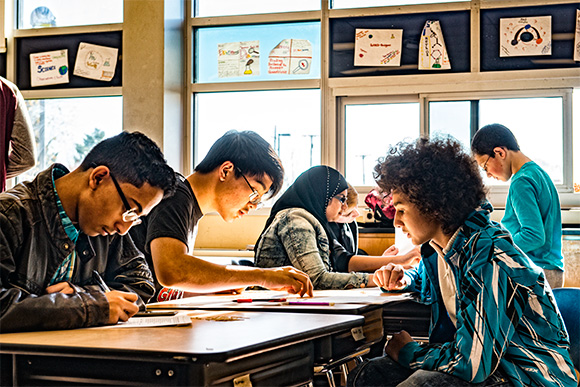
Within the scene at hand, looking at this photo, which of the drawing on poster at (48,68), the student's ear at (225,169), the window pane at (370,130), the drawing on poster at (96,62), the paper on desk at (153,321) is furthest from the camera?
the drawing on poster at (48,68)

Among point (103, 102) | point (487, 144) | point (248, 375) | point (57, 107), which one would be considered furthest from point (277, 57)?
point (248, 375)

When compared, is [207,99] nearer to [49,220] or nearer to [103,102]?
[103,102]

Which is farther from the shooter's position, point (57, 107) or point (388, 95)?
point (57, 107)

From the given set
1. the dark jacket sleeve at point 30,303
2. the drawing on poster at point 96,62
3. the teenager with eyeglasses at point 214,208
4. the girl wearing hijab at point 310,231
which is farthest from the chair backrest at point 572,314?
the drawing on poster at point 96,62

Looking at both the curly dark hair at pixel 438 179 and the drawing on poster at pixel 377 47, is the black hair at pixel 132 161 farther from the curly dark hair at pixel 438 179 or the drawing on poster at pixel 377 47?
the drawing on poster at pixel 377 47

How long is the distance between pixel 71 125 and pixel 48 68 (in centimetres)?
60

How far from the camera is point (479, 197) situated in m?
1.91

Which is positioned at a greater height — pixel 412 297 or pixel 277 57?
pixel 277 57

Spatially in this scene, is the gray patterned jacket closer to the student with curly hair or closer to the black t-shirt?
the black t-shirt

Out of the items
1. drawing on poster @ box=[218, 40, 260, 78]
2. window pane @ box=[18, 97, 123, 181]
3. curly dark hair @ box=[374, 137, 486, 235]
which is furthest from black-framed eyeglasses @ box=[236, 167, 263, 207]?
window pane @ box=[18, 97, 123, 181]

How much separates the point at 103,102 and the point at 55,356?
511 centimetres

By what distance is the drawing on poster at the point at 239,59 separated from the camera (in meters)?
5.97

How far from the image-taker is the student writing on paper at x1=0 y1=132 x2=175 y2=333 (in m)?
1.65

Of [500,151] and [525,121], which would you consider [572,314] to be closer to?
[500,151]
